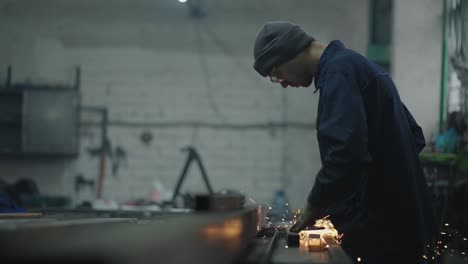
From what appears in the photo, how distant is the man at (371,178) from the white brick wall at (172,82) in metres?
A: 5.54

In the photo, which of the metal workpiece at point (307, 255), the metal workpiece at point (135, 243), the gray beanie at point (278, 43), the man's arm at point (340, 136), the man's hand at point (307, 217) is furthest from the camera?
the gray beanie at point (278, 43)

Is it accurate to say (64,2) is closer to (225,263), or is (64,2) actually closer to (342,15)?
(342,15)

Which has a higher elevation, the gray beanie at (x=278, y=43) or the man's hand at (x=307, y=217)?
the gray beanie at (x=278, y=43)

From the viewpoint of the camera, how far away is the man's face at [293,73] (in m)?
2.24

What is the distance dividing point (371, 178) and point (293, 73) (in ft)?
1.55

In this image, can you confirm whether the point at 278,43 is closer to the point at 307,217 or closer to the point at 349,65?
the point at 349,65

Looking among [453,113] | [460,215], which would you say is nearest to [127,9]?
[453,113]

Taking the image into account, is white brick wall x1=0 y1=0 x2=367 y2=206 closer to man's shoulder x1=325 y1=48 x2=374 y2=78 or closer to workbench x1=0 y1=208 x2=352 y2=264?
man's shoulder x1=325 y1=48 x2=374 y2=78

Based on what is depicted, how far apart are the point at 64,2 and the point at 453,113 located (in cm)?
489

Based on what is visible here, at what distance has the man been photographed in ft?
6.46

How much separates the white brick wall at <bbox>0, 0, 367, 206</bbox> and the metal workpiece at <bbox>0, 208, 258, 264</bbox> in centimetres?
612

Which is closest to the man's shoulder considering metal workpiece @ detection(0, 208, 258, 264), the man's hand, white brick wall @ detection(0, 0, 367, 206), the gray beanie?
the gray beanie

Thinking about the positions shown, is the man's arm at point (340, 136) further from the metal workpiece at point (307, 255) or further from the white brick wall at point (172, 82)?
the white brick wall at point (172, 82)

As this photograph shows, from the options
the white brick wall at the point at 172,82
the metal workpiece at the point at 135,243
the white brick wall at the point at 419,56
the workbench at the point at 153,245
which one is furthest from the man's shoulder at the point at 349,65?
the white brick wall at the point at 172,82
